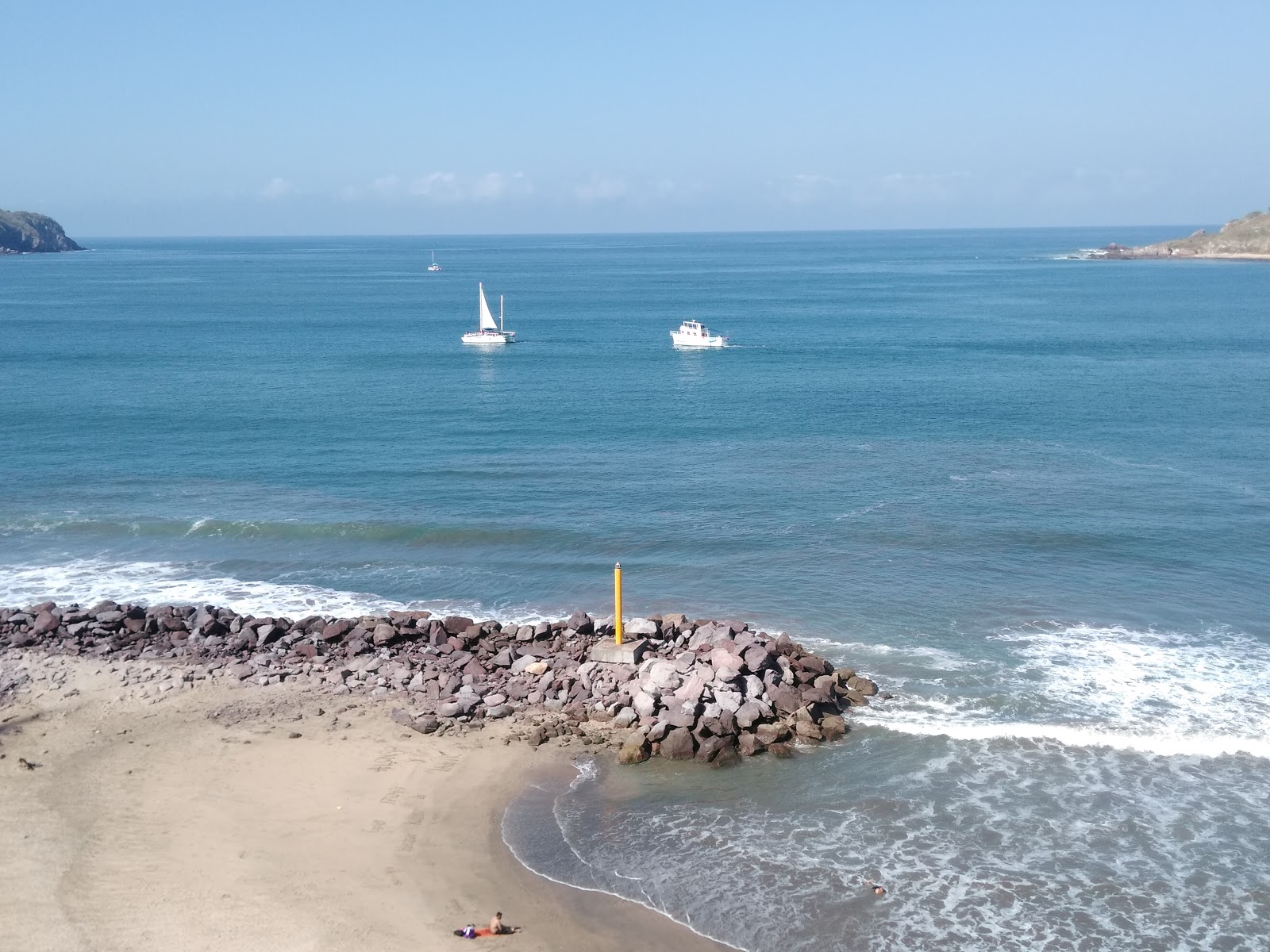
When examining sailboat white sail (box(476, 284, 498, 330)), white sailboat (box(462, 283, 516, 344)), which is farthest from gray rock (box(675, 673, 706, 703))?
sailboat white sail (box(476, 284, 498, 330))

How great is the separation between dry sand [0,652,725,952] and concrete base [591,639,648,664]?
3559 millimetres

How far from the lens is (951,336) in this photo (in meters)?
101

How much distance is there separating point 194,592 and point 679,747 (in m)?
18.8

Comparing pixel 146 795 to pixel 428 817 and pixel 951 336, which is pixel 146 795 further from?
pixel 951 336

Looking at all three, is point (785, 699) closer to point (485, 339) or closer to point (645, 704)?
point (645, 704)

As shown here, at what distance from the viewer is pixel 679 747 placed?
80.0ft

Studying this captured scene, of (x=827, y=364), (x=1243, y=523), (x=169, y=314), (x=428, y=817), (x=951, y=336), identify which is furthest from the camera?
(x=169, y=314)

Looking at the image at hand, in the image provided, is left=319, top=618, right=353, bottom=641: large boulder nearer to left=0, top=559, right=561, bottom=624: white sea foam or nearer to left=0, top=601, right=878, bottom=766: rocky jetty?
left=0, top=601, right=878, bottom=766: rocky jetty

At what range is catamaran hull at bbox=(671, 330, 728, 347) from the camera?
95.2m

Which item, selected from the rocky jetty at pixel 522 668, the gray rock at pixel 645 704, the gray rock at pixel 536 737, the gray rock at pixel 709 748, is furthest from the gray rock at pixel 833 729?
the gray rock at pixel 536 737

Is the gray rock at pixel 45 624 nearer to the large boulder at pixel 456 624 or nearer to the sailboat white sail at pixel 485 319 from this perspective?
the large boulder at pixel 456 624

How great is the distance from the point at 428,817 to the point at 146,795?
6.01 m

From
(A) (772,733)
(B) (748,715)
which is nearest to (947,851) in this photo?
(A) (772,733)

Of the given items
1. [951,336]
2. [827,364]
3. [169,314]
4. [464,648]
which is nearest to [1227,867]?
[464,648]
